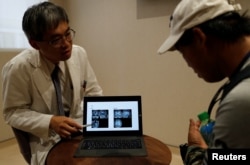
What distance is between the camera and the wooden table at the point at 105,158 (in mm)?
1095

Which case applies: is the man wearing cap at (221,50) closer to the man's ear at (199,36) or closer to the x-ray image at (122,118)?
the man's ear at (199,36)

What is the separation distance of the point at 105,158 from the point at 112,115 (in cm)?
26

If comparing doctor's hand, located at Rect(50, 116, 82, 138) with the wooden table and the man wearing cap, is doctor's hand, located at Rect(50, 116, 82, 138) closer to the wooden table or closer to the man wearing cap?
the wooden table

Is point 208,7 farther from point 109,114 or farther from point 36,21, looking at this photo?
point 36,21

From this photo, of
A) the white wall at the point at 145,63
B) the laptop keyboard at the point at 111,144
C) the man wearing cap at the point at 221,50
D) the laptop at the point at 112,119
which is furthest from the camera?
the white wall at the point at 145,63

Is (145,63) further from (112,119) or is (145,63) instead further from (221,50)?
(221,50)

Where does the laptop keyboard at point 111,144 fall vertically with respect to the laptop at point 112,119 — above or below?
below

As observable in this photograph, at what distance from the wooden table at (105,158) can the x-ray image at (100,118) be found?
13 cm

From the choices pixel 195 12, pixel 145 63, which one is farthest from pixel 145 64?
pixel 195 12

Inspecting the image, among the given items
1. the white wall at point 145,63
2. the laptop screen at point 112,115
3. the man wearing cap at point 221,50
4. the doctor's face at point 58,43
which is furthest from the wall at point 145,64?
the man wearing cap at point 221,50

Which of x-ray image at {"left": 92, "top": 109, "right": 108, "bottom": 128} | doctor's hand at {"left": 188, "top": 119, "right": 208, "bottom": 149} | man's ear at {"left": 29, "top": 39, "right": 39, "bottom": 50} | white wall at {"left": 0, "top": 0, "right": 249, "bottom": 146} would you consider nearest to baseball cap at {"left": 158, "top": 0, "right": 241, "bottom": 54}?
doctor's hand at {"left": 188, "top": 119, "right": 208, "bottom": 149}

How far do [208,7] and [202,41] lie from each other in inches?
3.8

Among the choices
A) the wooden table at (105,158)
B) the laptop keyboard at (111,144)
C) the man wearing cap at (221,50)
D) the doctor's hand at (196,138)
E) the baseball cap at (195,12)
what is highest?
the baseball cap at (195,12)

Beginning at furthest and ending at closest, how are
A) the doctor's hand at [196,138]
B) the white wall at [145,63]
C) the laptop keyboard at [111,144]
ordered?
the white wall at [145,63] < the laptop keyboard at [111,144] < the doctor's hand at [196,138]
